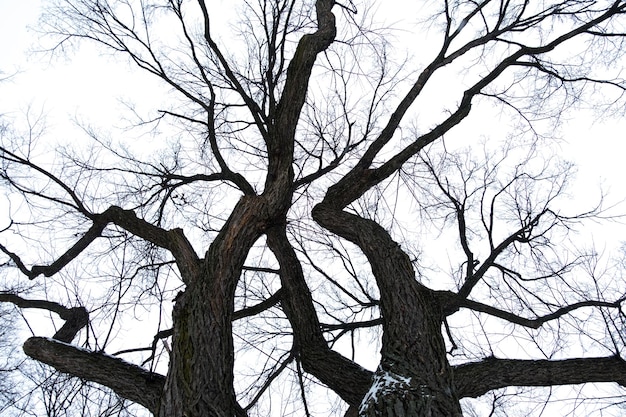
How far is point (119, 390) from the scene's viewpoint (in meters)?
2.71

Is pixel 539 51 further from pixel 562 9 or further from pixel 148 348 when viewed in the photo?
pixel 148 348

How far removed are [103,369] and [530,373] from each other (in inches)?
110

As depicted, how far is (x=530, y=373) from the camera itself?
298 cm

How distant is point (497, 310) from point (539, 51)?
7.97 feet

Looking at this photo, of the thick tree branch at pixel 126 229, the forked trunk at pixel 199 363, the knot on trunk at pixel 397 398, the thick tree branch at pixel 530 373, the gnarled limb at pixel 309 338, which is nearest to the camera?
the knot on trunk at pixel 397 398

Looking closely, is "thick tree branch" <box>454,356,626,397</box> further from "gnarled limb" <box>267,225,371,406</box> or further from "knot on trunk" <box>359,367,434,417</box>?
"knot on trunk" <box>359,367,434,417</box>

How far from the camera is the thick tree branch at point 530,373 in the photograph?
2.94 meters

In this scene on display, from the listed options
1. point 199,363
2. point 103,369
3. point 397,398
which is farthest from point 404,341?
point 103,369

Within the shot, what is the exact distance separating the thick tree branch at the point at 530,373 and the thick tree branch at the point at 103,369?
195 centimetres

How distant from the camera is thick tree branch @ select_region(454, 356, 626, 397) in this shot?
2.94 metres

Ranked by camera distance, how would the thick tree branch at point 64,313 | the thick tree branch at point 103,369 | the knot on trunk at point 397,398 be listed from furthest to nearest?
the thick tree branch at point 64,313
the thick tree branch at point 103,369
the knot on trunk at point 397,398

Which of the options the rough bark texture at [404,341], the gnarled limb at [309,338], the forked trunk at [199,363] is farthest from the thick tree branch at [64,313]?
the rough bark texture at [404,341]

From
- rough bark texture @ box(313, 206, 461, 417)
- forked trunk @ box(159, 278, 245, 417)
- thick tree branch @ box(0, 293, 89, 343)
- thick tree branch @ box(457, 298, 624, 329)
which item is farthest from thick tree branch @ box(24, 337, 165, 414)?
thick tree branch @ box(457, 298, 624, 329)

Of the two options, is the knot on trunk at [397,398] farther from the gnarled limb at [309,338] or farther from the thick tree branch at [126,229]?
the thick tree branch at [126,229]
